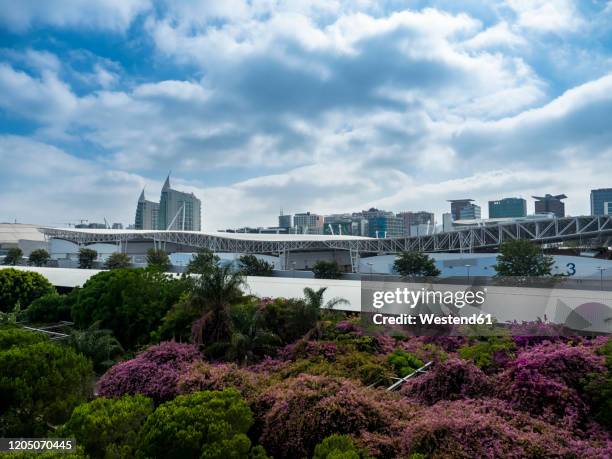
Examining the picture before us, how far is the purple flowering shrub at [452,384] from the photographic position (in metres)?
7.19

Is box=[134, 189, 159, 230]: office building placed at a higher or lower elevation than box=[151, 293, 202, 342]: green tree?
higher

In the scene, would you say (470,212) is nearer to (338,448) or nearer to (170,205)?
(170,205)

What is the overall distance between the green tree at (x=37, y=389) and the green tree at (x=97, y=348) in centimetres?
476

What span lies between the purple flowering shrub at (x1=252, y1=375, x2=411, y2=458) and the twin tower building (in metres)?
119

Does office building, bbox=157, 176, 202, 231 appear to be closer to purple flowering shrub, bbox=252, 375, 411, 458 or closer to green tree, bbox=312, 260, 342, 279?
green tree, bbox=312, 260, 342, 279

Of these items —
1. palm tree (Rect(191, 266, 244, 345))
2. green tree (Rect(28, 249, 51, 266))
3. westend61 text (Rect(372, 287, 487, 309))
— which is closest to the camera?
palm tree (Rect(191, 266, 244, 345))

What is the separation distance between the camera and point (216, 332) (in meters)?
11.9

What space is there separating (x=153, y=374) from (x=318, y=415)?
4.71 meters

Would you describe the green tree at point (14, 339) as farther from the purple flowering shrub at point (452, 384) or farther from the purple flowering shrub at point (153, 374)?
the purple flowering shrub at point (452, 384)

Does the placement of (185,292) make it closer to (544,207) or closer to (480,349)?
(480,349)

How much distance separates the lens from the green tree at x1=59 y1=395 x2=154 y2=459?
615 cm

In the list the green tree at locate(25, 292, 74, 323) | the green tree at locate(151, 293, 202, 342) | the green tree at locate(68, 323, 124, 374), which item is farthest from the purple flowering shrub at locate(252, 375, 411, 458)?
the green tree at locate(25, 292, 74, 323)

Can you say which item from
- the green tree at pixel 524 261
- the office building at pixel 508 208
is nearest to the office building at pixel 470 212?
the office building at pixel 508 208

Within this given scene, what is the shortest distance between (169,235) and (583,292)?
63325 millimetres
